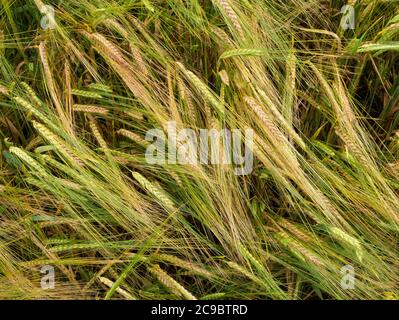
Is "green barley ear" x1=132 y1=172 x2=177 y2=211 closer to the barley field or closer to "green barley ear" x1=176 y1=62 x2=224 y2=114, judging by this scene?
the barley field

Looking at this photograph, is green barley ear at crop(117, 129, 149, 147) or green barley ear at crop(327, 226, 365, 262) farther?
green barley ear at crop(117, 129, 149, 147)

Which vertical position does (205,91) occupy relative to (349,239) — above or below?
above

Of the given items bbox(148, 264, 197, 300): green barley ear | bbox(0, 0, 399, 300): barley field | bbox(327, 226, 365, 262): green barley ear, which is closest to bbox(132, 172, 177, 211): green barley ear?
bbox(0, 0, 399, 300): barley field

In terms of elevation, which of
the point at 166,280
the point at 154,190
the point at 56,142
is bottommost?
the point at 166,280

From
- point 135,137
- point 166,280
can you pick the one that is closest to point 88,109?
point 135,137

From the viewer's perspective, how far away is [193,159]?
47.7 inches

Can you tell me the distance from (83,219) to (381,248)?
59 cm

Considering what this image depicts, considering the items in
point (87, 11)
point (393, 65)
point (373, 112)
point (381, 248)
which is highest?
point (87, 11)

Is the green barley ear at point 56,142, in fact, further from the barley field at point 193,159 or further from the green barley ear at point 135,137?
the green barley ear at point 135,137

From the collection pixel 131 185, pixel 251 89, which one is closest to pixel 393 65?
pixel 251 89

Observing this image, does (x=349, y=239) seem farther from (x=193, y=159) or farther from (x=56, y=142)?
(x=56, y=142)

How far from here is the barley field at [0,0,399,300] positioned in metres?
1.22

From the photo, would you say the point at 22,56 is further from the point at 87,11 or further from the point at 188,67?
the point at 188,67

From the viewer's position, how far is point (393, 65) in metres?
1.44
